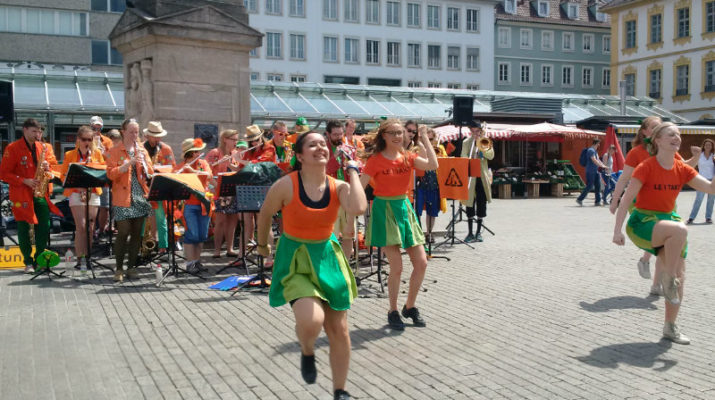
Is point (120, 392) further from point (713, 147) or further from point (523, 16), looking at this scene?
point (523, 16)

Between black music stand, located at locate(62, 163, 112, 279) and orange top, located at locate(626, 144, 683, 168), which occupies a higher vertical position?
orange top, located at locate(626, 144, 683, 168)

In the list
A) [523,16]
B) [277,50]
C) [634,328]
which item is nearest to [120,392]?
[634,328]

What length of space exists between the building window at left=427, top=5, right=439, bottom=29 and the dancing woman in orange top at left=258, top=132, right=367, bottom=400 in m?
60.1

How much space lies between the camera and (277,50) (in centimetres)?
5728

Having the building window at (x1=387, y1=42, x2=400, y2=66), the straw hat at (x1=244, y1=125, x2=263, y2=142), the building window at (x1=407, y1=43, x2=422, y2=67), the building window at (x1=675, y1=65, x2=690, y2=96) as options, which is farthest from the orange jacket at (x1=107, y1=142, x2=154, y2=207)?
the building window at (x1=407, y1=43, x2=422, y2=67)

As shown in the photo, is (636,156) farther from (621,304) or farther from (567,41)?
(567,41)

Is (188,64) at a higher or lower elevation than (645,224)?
higher

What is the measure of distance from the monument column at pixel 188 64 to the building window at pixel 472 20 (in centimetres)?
5320

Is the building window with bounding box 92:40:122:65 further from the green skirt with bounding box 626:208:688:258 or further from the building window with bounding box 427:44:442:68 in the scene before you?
the green skirt with bounding box 626:208:688:258

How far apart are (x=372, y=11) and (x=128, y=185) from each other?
53655 mm

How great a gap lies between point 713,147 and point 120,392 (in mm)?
15579

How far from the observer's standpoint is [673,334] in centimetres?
605

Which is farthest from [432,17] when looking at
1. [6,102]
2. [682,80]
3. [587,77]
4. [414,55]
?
[6,102]

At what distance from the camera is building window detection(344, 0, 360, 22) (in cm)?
5941
